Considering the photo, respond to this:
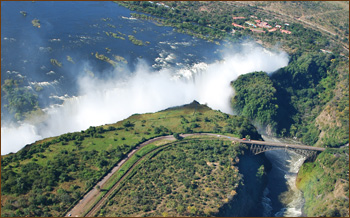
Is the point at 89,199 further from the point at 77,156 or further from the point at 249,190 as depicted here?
the point at 249,190

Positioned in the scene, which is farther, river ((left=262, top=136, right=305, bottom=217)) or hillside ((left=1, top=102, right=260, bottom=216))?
river ((left=262, top=136, right=305, bottom=217))

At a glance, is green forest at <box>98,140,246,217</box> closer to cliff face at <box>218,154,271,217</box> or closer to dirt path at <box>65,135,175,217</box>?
cliff face at <box>218,154,271,217</box>

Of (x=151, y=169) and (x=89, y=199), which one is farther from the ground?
(x=151, y=169)

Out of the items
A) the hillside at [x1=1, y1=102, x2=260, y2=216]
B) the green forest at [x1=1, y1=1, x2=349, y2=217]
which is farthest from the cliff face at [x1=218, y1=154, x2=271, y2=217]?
the hillside at [x1=1, y1=102, x2=260, y2=216]

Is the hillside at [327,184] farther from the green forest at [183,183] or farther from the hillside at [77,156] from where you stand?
the green forest at [183,183]

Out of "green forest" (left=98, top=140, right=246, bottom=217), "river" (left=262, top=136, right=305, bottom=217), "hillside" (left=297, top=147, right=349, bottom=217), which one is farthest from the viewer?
"river" (left=262, top=136, right=305, bottom=217)

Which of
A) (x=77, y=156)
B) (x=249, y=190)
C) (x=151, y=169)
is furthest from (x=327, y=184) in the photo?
(x=77, y=156)
